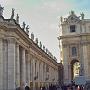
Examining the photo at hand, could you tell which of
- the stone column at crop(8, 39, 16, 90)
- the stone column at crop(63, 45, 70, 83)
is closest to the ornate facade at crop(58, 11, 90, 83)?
the stone column at crop(63, 45, 70, 83)

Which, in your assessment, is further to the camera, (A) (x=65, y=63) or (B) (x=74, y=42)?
(A) (x=65, y=63)

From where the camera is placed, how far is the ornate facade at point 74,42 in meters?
101

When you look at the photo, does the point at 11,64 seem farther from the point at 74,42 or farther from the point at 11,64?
the point at 74,42

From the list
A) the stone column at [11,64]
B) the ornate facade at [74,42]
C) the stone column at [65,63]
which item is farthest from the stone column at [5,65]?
the stone column at [65,63]

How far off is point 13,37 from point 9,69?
408cm

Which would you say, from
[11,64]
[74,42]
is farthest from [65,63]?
[11,64]

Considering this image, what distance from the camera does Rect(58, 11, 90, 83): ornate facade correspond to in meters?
101

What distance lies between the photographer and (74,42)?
339 ft

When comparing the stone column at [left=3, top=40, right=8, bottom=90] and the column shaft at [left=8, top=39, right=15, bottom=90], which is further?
the column shaft at [left=8, top=39, right=15, bottom=90]

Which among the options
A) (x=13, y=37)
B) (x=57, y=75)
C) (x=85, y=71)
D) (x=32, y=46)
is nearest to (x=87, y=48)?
(x=85, y=71)

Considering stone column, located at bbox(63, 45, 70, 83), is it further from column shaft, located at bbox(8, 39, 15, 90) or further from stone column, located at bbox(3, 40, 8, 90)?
stone column, located at bbox(3, 40, 8, 90)

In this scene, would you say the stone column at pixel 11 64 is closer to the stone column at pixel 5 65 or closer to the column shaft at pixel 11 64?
the column shaft at pixel 11 64

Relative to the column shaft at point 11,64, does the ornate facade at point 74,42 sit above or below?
above

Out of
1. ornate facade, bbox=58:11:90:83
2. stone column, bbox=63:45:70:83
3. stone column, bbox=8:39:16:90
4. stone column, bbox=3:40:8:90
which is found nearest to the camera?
stone column, bbox=3:40:8:90
